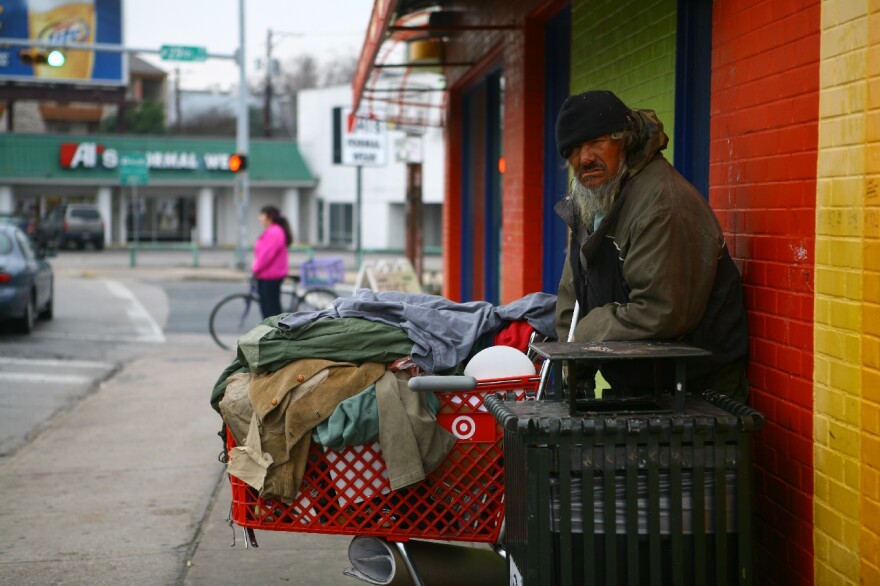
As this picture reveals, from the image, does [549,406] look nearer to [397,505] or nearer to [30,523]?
[397,505]

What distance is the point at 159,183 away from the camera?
50.5m

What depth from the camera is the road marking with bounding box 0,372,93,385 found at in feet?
38.9

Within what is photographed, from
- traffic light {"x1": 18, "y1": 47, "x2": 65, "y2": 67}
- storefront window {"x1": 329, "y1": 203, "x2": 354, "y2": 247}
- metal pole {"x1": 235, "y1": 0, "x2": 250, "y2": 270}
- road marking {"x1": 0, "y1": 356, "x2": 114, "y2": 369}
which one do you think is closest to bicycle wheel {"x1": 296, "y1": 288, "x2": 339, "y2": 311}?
road marking {"x1": 0, "y1": 356, "x2": 114, "y2": 369}

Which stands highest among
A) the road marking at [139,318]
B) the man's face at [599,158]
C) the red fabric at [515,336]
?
the man's face at [599,158]

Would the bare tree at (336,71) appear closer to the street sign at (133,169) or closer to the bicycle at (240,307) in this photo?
the street sign at (133,169)

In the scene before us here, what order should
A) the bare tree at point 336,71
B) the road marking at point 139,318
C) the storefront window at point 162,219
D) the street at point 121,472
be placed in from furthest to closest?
the bare tree at point 336,71 < the storefront window at point 162,219 < the road marking at point 139,318 < the street at point 121,472

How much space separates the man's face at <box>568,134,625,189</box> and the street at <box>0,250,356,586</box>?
2.49 metres

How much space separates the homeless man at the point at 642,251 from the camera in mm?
3455

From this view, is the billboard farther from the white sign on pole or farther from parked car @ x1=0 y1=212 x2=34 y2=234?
the white sign on pole

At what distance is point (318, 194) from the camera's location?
5306cm

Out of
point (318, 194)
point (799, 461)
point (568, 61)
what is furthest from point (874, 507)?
point (318, 194)

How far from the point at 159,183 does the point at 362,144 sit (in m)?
32.6

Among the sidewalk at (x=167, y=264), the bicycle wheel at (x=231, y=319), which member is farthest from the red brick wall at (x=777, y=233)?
the sidewalk at (x=167, y=264)

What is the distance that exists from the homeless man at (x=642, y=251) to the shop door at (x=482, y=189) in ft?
21.9
